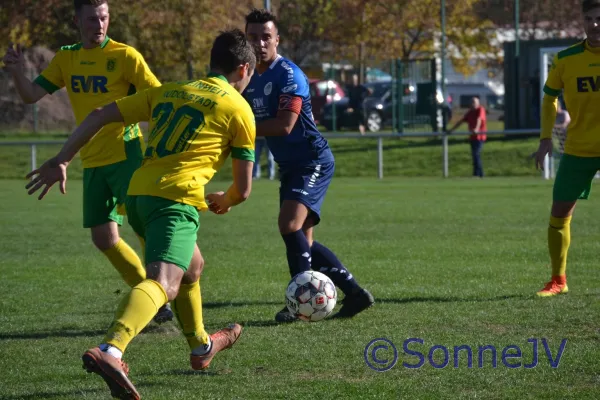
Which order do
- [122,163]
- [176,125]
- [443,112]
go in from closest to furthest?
[176,125] → [122,163] → [443,112]

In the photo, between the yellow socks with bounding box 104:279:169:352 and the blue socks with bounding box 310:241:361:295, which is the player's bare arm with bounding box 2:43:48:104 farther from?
the yellow socks with bounding box 104:279:169:352

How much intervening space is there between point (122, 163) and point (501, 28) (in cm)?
3616

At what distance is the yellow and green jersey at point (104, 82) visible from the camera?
686 cm

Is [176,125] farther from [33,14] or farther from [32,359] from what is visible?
[33,14]

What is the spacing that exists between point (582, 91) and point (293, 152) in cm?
238

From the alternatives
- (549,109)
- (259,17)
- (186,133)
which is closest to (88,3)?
(259,17)

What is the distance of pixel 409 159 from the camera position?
28250mm

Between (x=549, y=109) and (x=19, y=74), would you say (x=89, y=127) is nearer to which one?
(x=19, y=74)

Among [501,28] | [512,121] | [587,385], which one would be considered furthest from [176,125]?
[501,28]

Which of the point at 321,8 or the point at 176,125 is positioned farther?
the point at 321,8

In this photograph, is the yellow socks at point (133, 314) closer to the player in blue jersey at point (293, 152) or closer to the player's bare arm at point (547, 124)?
the player in blue jersey at point (293, 152)

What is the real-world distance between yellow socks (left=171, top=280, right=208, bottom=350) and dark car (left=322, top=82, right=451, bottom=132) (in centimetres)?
2708

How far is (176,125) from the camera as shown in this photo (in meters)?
5.05

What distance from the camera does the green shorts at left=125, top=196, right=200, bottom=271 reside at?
496 centimetres
